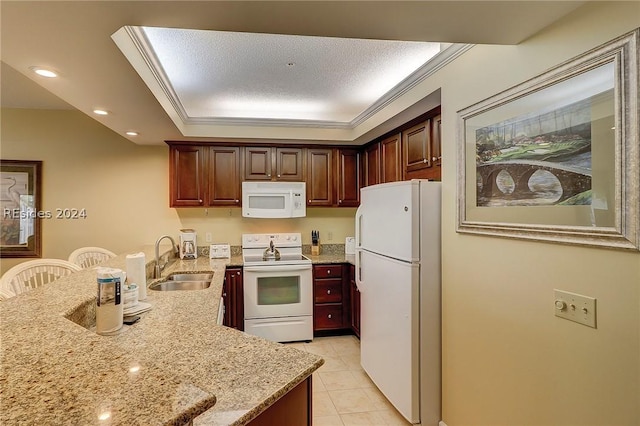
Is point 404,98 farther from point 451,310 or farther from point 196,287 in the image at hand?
point 196,287

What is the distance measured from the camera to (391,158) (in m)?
3.35

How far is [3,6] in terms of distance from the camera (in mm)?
1210

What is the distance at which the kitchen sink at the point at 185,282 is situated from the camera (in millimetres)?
2765

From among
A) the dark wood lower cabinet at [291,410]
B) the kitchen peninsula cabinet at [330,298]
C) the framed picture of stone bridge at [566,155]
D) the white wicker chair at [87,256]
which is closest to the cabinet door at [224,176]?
the white wicker chair at [87,256]

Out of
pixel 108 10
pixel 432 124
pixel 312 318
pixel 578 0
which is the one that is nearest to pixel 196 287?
pixel 312 318

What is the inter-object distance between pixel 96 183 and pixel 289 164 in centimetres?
222

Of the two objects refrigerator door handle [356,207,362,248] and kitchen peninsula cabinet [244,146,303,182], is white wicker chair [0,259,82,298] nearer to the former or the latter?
kitchen peninsula cabinet [244,146,303,182]

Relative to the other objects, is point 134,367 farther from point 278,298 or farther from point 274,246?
point 274,246

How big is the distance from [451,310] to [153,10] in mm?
2139

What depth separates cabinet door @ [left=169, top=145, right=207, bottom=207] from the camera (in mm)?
3730

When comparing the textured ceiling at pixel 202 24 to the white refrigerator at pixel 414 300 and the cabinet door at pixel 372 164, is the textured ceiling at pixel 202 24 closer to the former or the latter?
the white refrigerator at pixel 414 300

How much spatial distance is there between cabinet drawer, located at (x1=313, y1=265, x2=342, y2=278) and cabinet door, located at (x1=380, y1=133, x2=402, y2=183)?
1121 millimetres

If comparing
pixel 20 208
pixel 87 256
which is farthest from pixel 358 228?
pixel 20 208

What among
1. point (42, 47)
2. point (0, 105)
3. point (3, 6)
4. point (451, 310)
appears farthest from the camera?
point (0, 105)
